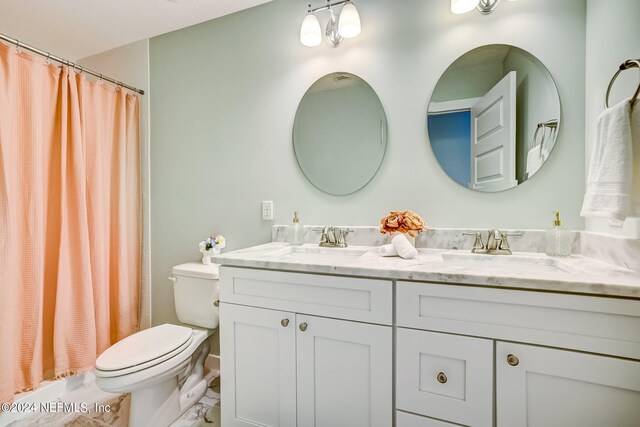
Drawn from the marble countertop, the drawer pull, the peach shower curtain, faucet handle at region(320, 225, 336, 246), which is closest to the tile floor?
the peach shower curtain

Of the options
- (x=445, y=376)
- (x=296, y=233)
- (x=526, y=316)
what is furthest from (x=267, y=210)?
(x=526, y=316)

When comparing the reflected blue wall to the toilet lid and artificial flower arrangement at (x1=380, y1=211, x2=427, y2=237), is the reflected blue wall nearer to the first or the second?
artificial flower arrangement at (x1=380, y1=211, x2=427, y2=237)

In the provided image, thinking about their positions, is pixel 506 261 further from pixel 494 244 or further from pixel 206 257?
pixel 206 257

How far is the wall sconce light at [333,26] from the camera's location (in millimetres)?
1512

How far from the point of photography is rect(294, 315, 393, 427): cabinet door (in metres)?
1.04

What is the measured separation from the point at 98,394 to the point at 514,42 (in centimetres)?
291

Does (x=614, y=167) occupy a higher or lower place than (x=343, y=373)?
higher

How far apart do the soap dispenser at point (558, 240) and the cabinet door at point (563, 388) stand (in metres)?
0.53

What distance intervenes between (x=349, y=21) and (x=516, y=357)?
1.60 meters

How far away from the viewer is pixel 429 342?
0.98 meters

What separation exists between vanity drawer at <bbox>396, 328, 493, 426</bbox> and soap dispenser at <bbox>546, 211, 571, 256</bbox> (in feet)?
2.00

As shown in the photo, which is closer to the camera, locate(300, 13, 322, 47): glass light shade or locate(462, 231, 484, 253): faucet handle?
locate(462, 231, 484, 253): faucet handle

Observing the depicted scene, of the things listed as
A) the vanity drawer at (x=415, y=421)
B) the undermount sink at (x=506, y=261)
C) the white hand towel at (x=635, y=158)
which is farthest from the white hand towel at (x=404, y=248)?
the white hand towel at (x=635, y=158)

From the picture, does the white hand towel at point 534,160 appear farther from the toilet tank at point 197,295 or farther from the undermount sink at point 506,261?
the toilet tank at point 197,295
